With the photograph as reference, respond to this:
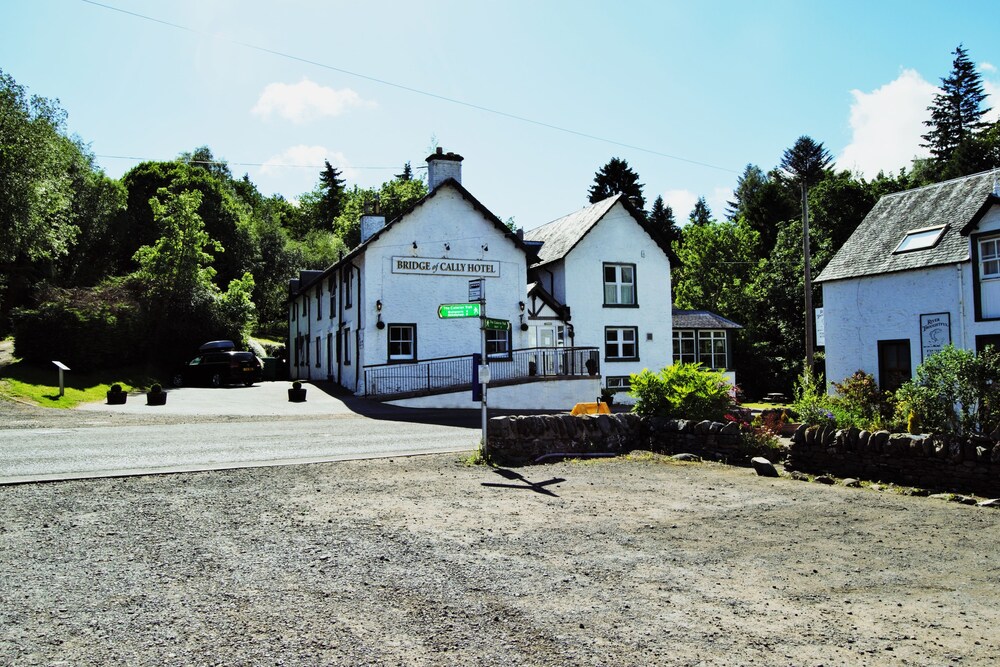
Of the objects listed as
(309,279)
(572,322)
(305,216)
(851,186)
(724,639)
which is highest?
(305,216)

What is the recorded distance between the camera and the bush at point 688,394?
13672 millimetres

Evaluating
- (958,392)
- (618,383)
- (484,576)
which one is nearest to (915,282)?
(618,383)

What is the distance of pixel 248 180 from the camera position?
3848 inches

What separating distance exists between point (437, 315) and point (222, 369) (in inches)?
487

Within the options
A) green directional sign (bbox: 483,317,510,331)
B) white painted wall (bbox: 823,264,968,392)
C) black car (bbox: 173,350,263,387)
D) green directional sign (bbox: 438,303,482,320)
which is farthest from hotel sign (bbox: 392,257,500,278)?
green directional sign (bbox: 438,303,482,320)

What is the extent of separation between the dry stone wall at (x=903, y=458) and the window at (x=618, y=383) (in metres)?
22.2

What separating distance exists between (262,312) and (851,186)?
50.3 m

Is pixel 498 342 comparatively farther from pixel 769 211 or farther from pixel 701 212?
pixel 701 212

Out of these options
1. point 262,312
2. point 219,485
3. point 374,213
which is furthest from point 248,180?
point 219,485

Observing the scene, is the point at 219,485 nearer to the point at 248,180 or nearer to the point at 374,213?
the point at 374,213

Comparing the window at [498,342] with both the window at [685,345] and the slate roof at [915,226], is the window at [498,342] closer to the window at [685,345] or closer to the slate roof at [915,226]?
the slate roof at [915,226]

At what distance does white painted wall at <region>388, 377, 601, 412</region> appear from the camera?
87.0ft

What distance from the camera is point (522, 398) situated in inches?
1057

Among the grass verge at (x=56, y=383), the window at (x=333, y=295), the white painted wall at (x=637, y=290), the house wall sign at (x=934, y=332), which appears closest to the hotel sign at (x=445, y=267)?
the white painted wall at (x=637, y=290)
